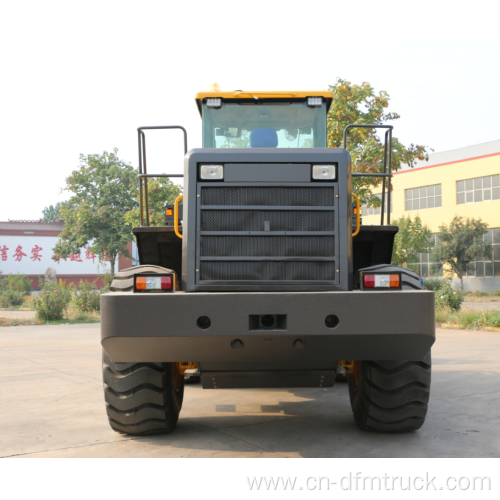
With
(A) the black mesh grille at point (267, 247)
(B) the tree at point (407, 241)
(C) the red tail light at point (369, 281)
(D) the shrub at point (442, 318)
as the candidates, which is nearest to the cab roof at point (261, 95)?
(A) the black mesh grille at point (267, 247)

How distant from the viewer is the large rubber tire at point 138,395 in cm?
442

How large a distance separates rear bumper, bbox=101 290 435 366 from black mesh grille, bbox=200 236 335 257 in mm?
489

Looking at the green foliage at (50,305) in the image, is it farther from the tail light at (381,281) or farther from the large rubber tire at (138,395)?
the tail light at (381,281)

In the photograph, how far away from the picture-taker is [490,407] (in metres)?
5.80

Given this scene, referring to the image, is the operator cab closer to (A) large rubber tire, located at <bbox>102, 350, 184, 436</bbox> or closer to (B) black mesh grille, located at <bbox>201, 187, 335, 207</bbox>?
(B) black mesh grille, located at <bbox>201, 187, 335, 207</bbox>

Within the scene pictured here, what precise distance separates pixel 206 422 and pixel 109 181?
31.8m

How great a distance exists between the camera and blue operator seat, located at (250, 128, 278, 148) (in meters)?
5.14

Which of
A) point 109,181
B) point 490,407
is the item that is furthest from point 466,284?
point 490,407

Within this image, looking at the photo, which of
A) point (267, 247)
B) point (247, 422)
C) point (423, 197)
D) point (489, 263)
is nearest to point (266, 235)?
point (267, 247)

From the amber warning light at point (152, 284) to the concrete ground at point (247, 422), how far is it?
51.2 inches

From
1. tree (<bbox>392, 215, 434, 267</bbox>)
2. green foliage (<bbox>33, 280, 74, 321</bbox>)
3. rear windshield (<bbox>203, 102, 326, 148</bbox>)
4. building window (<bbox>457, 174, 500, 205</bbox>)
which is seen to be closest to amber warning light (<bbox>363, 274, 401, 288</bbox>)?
rear windshield (<bbox>203, 102, 326, 148</bbox>)

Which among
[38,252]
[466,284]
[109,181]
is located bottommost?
[466,284]

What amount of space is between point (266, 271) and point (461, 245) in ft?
115
